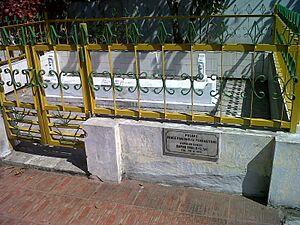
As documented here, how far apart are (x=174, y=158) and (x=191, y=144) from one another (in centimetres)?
27

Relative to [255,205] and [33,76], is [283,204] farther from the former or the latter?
[33,76]

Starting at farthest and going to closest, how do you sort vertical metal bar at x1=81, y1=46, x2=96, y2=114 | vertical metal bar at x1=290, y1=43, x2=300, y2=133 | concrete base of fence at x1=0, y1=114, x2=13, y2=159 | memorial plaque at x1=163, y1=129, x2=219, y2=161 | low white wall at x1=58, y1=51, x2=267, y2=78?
low white wall at x1=58, y1=51, x2=267, y2=78 < concrete base of fence at x1=0, y1=114, x2=13, y2=159 < vertical metal bar at x1=81, y1=46, x2=96, y2=114 < memorial plaque at x1=163, y1=129, x2=219, y2=161 < vertical metal bar at x1=290, y1=43, x2=300, y2=133

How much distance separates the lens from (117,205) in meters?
3.58

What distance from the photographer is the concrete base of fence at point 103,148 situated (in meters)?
3.79

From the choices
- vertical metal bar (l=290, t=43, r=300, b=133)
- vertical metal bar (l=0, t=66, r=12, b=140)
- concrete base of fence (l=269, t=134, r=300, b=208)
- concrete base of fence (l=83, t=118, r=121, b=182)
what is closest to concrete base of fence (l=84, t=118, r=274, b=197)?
concrete base of fence (l=83, t=118, r=121, b=182)

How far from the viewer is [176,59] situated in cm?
Result: 787

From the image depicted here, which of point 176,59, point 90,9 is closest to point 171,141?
point 176,59

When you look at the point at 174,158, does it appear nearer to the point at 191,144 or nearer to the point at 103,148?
the point at 191,144

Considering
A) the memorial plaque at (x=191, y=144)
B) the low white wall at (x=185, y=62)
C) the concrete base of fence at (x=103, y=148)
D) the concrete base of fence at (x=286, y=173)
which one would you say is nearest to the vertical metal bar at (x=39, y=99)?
the concrete base of fence at (x=103, y=148)

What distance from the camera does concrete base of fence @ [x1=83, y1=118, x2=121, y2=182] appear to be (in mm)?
3789

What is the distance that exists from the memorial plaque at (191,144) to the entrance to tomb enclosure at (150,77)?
0.16 metres

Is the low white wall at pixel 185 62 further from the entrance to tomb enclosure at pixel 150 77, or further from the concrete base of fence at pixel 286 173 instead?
the concrete base of fence at pixel 286 173

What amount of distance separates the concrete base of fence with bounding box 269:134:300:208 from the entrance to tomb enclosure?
0.19 meters

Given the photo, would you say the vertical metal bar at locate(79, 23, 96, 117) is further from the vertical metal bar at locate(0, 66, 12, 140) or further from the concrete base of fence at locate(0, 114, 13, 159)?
the concrete base of fence at locate(0, 114, 13, 159)
